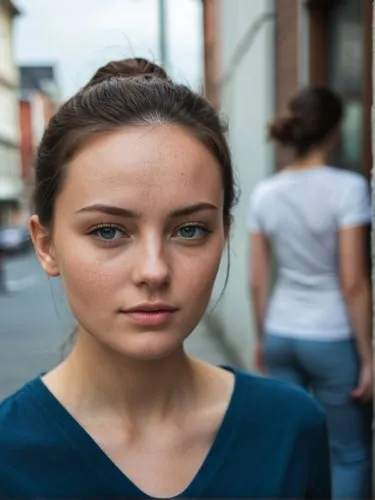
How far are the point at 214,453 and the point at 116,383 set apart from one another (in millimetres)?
183

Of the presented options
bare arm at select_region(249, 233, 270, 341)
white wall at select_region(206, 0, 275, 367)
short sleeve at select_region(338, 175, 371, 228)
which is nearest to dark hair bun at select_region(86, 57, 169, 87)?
short sleeve at select_region(338, 175, 371, 228)

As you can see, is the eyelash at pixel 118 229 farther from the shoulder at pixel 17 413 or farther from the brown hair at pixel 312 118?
the brown hair at pixel 312 118

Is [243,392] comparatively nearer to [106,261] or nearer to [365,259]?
[106,261]

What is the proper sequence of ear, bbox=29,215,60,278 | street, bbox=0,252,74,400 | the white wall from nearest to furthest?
ear, bbox=29,215,60,278 → street, bbox=0,252,74,400 → the white wall

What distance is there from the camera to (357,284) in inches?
98.2

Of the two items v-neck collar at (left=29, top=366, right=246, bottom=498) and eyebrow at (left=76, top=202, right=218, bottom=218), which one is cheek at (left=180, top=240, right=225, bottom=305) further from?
v-neck collar at (left=29, top=366, right=246, bottom=498)

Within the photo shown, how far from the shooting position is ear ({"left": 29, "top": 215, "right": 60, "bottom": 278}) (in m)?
1.12

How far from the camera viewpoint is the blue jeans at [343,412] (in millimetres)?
2535

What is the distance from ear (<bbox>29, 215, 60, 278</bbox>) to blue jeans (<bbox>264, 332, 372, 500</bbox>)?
1618 mm

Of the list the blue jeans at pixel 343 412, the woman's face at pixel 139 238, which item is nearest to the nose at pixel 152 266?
the woman's face at pixel 139 238

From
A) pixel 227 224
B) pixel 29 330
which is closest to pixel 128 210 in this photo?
pixel 227 224

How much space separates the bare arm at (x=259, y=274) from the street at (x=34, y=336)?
10.4 inches

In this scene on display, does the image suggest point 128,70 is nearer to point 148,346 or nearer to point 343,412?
point 148,346

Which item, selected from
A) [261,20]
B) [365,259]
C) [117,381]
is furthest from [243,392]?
[261,20]
